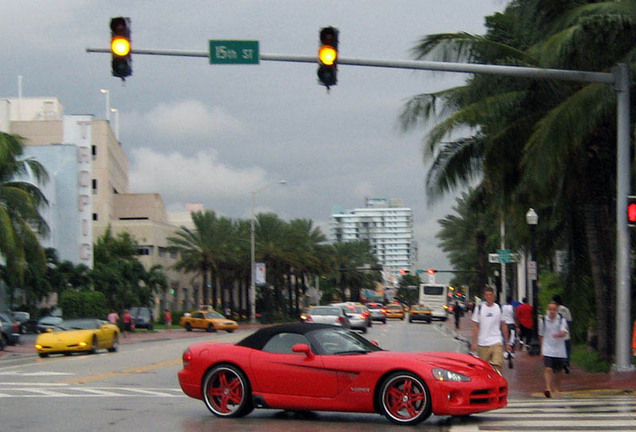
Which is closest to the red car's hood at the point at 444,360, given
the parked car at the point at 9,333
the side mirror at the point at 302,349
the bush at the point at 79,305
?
the side mirror at the point at 302,349

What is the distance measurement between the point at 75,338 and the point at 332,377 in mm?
21065

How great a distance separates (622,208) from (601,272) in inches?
174

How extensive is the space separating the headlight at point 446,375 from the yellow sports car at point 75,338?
22.0 metres

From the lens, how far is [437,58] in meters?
20.2

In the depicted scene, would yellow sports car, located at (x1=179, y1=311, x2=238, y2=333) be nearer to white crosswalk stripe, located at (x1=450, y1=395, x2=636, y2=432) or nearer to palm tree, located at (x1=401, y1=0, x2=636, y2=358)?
palm tree, located at (x1=401, y1=0, x2=636, y2=358)

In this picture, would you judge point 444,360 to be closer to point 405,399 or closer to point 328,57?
point 405,399

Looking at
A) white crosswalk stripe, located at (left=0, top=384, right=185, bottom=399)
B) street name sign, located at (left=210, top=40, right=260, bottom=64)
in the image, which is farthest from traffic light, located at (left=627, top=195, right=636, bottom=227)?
white crosswalk stripe, located at (left=0, top=384, right=185, bottom=399)

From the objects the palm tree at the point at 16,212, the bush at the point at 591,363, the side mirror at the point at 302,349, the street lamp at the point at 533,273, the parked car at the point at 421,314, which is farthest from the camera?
the parked car at the point at 421,314

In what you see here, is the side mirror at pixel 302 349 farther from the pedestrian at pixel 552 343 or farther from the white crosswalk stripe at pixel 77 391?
the pedestrian at pixel 552 343

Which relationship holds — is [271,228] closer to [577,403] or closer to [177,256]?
[177,256]

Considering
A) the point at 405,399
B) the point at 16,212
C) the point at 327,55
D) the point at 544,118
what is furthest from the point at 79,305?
the point at 405,399

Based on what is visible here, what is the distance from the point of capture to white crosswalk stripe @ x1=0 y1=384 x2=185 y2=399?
16.4m

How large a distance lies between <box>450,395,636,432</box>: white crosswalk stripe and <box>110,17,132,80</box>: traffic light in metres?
7.16

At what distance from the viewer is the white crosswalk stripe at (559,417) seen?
37.3 ft
